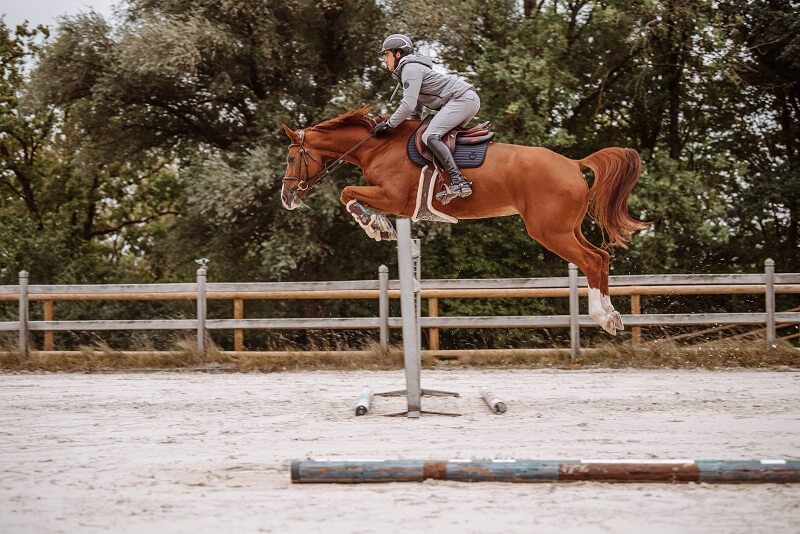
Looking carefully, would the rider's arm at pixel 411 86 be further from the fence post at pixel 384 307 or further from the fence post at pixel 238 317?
the fence post at pixel 238 317

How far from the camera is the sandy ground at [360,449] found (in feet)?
12.9

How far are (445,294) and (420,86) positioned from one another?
18.6 feet

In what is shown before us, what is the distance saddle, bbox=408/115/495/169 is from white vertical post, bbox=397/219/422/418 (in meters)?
0.55

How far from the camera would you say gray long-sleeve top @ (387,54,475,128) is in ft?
22.3

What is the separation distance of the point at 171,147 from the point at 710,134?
1142cm

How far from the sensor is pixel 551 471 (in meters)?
4.41

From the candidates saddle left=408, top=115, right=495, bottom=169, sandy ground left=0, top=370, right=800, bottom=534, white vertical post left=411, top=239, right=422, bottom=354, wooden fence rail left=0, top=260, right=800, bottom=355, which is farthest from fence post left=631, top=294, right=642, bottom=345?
saddle left=408, top=115, right=495, bottom=169

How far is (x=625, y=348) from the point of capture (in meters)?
11.7

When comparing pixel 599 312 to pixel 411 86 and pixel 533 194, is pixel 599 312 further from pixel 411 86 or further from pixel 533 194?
pixel 411 86

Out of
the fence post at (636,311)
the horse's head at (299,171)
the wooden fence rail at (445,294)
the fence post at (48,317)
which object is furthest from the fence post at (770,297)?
the fence post at (48,317)

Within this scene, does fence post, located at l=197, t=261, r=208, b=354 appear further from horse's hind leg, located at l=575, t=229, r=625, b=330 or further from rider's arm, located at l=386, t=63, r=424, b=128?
horse's hind leg, located at l=575, t=229, r=625, b=330

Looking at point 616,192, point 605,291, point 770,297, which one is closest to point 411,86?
point 616,192

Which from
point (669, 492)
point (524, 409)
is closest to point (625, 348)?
point (524, 409)

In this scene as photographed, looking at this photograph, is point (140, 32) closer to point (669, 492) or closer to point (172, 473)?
point (172, 473)
